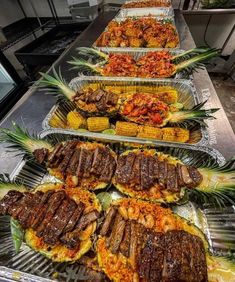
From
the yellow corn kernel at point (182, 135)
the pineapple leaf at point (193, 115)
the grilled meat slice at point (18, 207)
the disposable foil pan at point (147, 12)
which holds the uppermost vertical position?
the grilled meat slice at point (18, 207)

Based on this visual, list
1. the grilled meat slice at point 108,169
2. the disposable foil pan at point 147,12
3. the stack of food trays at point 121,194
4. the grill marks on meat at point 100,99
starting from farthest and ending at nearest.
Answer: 1. the disposable foil pan at point 147,12
2. the grill marks on meat at point 100,99
3. the grilled meat slice at point 108,169
4. the stack of food trays at point 121,194

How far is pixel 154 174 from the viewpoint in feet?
6.19

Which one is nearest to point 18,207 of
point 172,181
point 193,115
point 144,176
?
point 144,176

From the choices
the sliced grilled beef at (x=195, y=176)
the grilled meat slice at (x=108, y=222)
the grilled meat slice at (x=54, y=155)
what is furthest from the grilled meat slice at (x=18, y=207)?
the sliced grilled beef at (x=195, y=176)

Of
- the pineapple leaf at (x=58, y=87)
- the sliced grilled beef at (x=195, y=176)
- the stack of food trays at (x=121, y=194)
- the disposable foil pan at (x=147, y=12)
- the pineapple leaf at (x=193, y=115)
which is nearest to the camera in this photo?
the stack of food trays at (x=121, y=194)

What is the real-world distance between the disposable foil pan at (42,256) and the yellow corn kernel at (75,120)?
14.0 inches

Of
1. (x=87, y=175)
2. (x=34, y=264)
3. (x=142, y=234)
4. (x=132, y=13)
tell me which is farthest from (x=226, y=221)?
(x=132, y=13)

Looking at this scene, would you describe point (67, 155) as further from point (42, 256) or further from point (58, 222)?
point (42, 256)

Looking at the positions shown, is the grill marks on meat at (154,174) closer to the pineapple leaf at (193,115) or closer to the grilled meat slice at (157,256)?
the grilled meat slice at (157,256)

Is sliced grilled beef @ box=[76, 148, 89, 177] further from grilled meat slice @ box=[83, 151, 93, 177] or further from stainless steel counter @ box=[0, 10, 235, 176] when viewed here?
stainless steel counter @ box=[0, 10, 235, 176]

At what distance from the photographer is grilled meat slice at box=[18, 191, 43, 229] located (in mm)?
1681

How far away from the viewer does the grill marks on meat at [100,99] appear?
265cm

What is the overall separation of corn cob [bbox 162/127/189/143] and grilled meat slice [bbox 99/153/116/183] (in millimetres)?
804

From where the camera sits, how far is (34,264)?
1.60m
